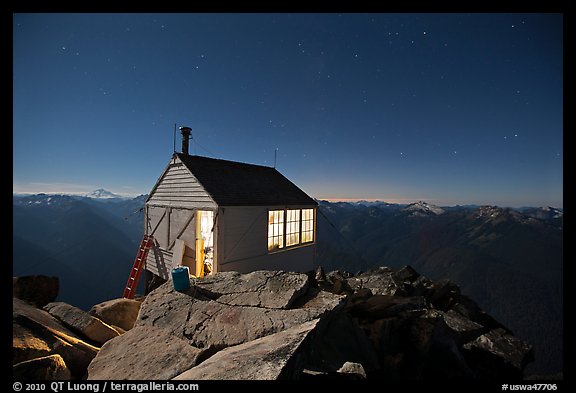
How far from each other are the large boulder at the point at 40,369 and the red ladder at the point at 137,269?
25.3 feet

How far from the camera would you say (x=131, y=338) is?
179 inches

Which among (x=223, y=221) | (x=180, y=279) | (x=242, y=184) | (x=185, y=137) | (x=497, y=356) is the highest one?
(x=185, y=137)

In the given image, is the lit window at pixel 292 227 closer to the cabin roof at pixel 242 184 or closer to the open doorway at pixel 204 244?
the cabin roof at pixel 242 184

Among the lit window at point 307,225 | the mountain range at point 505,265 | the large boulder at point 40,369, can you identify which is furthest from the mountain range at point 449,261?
the large boulder at point 40,369

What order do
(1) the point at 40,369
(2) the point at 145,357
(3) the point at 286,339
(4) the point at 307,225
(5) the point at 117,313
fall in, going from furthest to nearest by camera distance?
(4) the point at 307,225 < (5) the point at 117,313 < (2) the point at 145,357 < (3) the point at 286,339 < (1) the point at 40,369

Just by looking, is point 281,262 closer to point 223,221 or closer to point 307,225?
point 307,225

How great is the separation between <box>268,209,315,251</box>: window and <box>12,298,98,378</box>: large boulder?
7894 millimetres

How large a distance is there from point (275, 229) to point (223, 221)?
3.20 meters

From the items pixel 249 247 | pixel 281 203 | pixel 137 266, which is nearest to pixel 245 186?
pixel 281 203

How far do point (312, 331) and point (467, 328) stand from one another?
8.50 metres

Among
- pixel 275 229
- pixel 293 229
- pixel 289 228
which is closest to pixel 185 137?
pixel 275 229

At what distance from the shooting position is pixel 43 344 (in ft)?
13.3

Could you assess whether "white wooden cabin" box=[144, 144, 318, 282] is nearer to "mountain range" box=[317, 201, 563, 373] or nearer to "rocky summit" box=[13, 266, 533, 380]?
"rocky summit" box=[13, 266, 533, 380]

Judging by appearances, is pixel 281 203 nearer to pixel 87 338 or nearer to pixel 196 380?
pixel 87 338
